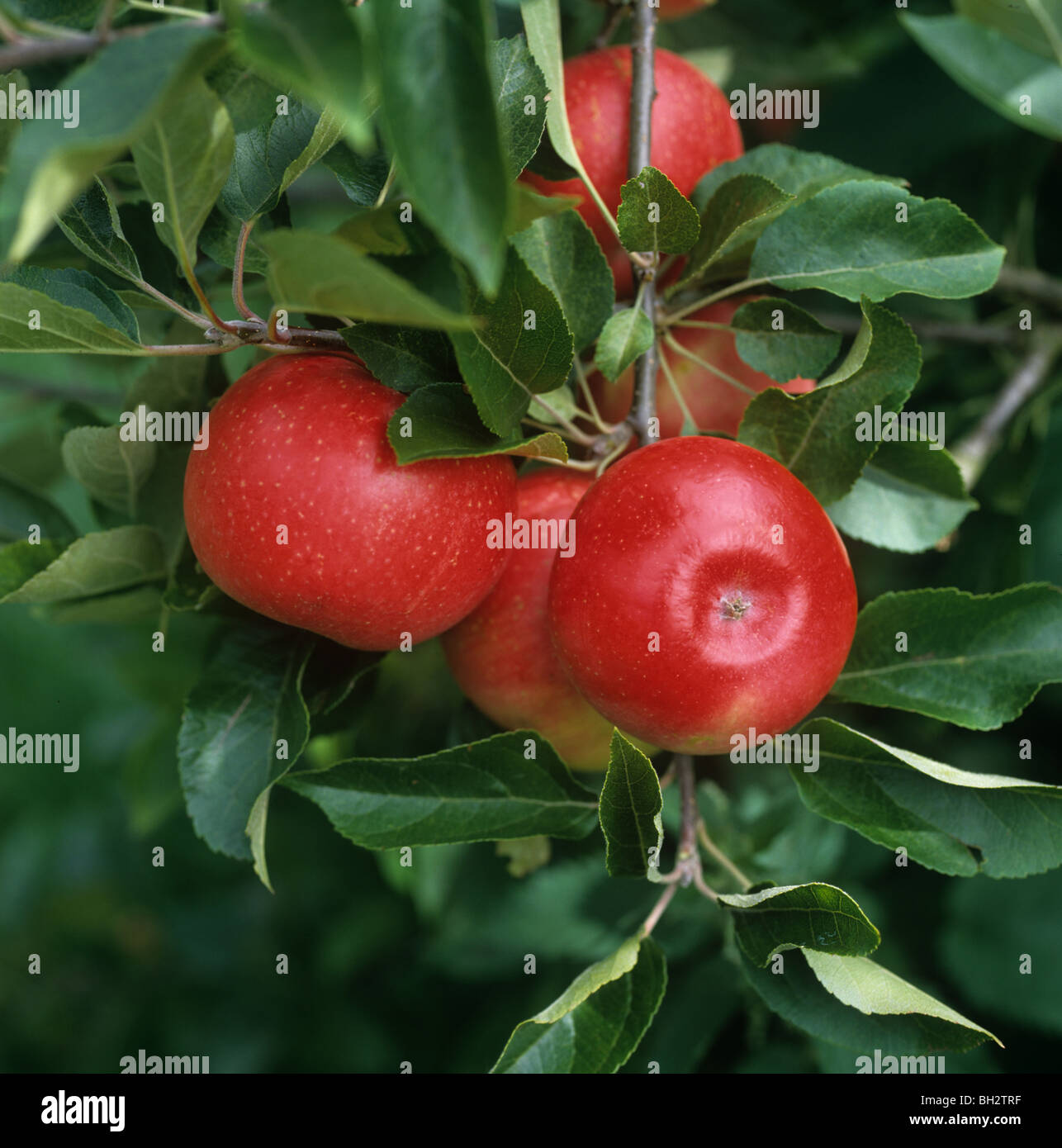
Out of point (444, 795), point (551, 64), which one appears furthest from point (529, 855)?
point (551, 64)

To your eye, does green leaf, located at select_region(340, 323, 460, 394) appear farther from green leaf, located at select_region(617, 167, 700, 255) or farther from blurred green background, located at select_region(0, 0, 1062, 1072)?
blurred green background, located at select_region(0, 0, 1062, 1072)

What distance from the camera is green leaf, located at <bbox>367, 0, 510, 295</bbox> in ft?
1.72

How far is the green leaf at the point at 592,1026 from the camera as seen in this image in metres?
0.82

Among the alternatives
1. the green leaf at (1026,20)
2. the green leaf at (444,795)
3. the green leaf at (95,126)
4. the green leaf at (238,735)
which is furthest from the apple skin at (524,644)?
the green leaf at (1026,20)

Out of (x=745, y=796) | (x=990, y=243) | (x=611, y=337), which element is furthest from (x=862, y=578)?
(x=611, y=337)

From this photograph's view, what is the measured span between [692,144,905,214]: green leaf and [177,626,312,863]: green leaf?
0.61 meters

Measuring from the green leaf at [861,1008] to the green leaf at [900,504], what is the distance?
42cm

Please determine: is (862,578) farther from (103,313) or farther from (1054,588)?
(103,313)

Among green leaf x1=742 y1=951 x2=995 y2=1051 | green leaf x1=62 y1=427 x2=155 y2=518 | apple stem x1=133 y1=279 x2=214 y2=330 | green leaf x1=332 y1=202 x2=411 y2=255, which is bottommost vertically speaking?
green leaf x1=742 y1=951 x2=995 y2=1051

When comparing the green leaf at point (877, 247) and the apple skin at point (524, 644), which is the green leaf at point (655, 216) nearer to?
the green leaf at point (877, 247)

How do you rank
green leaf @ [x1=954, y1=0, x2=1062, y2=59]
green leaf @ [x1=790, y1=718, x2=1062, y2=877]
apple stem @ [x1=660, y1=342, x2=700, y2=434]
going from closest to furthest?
green leaf @ [x1=790, y1=718, x2=1062, y2=877] < apple stem @ [x1=660, y1=342, x2=700, y2=434] < green leaf @ [x1=954, y1=0, x2=1062, y2=59]

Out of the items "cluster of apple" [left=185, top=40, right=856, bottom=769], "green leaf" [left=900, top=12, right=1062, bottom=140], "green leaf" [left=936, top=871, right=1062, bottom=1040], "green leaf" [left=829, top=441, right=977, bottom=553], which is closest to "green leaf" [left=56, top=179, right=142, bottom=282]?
"cluster of apple" [left=185, top=40, right=856, bottom=769]

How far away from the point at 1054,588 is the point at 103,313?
0.86 meters
